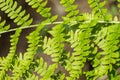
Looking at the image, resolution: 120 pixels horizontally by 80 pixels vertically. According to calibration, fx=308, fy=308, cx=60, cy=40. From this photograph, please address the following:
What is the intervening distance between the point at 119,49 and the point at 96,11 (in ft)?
0.58

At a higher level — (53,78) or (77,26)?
(77,26)

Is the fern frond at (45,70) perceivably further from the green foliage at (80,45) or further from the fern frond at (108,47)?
the fern frond at (108,47)

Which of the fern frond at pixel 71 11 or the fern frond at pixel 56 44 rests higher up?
the fern frond at pixel 71 11

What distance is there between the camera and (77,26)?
1.24 m

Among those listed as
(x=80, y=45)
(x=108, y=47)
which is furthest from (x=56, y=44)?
(x=108, y=47)

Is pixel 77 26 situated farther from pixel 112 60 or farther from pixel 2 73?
pixel 2 73

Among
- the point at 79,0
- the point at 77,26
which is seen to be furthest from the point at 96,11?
the point at 79,0

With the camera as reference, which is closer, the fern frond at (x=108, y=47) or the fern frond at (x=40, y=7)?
the fern frond at (x=108, y=47)

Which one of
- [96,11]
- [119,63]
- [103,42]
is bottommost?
[119,63]

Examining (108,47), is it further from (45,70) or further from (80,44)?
(45,70)

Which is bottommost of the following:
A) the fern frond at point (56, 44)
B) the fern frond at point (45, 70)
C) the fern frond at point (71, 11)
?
the fern frond at point (45, 70)

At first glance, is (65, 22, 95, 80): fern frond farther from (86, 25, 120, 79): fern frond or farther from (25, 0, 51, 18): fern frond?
(25, 0, 51, 18): fern frond

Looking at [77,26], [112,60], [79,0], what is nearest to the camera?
[112,60]

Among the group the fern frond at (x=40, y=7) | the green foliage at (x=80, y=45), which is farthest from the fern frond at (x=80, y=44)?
the fern frond at (x=40, y=7)
